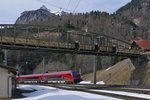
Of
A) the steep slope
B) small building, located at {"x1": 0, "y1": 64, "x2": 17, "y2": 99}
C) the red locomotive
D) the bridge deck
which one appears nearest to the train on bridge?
the red locomotive

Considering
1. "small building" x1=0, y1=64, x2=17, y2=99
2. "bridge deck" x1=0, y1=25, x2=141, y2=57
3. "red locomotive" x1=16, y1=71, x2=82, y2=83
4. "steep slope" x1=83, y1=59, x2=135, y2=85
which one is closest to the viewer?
"small building" x1=0, y1=64, x2=17, y2=99

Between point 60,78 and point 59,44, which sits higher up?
point 59,44

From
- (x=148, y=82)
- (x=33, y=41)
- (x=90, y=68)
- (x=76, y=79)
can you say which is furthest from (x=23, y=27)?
(x=90, y=68)

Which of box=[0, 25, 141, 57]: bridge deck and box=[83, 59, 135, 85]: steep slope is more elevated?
box=[0, 25, 141, 57]: bridge deck

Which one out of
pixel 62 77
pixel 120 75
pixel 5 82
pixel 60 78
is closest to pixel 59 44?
pixel 62 77

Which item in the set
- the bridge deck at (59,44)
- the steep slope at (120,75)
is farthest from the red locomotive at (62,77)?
the steep slope at (120,75)

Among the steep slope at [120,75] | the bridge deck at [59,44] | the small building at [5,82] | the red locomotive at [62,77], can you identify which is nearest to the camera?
the small building at [5,82]

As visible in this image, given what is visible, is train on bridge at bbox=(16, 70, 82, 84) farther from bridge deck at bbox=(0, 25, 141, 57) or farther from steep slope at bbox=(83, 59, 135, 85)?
steep slope at bbox=(83, 59, 135, 85)

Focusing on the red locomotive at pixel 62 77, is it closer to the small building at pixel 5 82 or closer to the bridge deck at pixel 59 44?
the bridge deck at pixel 59 44

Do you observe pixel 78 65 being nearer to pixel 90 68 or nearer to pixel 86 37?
pixel 90 68

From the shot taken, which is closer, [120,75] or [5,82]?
[5,82]

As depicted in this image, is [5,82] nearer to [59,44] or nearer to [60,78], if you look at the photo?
[59,44]

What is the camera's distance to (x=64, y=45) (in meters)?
93.0

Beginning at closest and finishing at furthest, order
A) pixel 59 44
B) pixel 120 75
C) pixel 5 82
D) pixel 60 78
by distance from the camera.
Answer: pixel 5 82 → pixel 59 44 → pixel 60 78 → pixel 120 75
